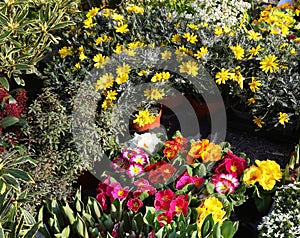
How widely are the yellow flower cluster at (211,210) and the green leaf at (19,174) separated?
0.91 metres

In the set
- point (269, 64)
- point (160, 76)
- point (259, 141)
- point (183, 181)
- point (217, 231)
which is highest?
point (269, 64)

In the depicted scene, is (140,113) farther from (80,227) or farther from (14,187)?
(80,227)

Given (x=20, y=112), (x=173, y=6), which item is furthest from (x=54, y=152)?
(x=173, y=6)

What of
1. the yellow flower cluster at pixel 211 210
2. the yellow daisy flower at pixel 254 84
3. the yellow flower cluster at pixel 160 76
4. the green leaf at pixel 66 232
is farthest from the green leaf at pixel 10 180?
the yellow daisy flower at pixel 254 84

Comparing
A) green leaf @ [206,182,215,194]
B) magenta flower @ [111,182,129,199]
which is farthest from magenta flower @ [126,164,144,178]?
green leaf @ [206,182,215,194]

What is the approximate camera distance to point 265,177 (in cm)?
277

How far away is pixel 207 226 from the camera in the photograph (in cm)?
230

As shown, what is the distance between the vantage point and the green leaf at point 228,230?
2.34 metres

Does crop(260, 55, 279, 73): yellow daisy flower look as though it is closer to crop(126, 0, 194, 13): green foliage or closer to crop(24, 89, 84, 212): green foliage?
crop(126, 0, 194, 13): green foliage

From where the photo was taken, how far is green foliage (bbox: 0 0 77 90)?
3.35 meters

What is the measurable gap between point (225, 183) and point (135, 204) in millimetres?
529

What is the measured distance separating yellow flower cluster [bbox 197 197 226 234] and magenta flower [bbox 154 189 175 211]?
158 millimetres

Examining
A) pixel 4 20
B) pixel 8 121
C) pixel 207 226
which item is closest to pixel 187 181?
pixel 207 226

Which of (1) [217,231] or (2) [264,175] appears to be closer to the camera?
(1) [217,231]
